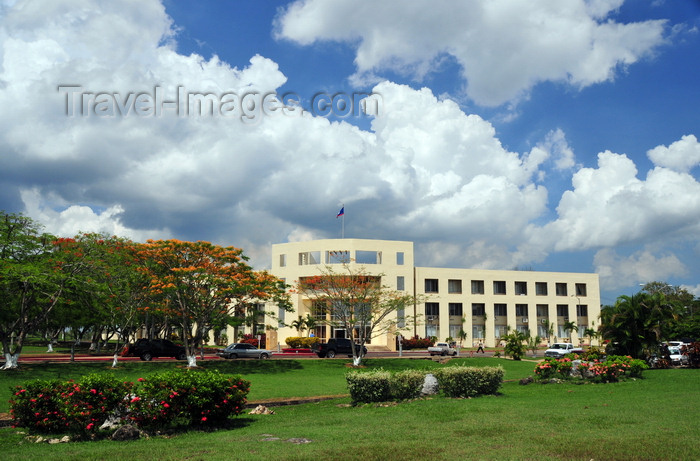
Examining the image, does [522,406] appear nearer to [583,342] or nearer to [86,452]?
[86,452]

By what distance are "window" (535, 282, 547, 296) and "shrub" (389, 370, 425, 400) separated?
210 ft

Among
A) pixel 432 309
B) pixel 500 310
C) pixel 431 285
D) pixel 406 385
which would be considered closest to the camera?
pixel 406 385

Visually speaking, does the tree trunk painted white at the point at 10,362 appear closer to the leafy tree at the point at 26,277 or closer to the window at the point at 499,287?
the leafy tree at the point at 26,277

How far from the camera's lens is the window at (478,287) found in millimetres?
74000

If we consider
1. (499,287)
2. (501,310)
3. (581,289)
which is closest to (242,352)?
(501,310)

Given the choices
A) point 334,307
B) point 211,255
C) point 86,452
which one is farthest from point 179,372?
point 334,307

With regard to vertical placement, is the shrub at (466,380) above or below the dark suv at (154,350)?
above

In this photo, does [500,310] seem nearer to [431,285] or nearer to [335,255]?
[431,285]

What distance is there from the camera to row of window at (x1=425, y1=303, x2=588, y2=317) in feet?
234

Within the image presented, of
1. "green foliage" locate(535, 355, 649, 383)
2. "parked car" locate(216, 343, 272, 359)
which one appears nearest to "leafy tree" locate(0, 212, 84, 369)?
"parked car" locate(216, 343, 272, 359)

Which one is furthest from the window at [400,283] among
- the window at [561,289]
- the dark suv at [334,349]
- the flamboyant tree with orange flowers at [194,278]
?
the flamboyant tree with orange flowers at [194,278]

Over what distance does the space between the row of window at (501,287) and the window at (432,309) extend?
184 cm

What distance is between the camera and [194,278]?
32.7 metres

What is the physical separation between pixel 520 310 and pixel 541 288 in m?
5.01
